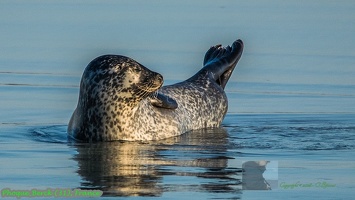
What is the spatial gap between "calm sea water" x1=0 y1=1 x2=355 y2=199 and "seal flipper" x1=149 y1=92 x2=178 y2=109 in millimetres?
443

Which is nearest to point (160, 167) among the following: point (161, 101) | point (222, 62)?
point (161, 101)

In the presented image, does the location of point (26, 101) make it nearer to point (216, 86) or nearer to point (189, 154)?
point (216, 86)

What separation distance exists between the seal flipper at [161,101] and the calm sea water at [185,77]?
44cm

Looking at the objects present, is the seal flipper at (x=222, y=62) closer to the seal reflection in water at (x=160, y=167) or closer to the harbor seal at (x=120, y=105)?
the harbor seal at (x=120, y=105)

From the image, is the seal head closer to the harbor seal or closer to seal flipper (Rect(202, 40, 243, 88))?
the harbor seal

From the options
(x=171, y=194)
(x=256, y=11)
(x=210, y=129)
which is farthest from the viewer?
(x=256, y=11)

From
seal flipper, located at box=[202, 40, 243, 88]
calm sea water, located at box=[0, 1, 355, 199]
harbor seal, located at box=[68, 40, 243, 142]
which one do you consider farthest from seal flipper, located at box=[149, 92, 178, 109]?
seal flipper, located at box=[202, 40, 243, 88]

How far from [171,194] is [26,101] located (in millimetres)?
6215

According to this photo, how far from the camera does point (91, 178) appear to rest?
38.1ft

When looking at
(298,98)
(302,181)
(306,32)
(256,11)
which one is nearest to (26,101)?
(298,98)

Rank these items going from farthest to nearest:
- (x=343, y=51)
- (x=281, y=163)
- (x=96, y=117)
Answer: (x=343, y=51) → (x=96, y=117) → (x=281, y=163)

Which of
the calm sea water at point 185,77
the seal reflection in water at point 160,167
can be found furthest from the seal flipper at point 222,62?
the seal reflection in water at point 160,167

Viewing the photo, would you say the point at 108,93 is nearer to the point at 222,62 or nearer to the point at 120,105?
the point at 120,105

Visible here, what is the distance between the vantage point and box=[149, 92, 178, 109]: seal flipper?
15133 mm
